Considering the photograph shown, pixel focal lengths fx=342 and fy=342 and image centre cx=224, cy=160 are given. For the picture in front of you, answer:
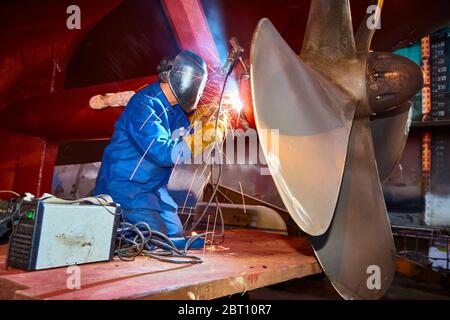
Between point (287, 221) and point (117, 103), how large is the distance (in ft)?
7.05

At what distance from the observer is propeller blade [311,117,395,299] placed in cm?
179

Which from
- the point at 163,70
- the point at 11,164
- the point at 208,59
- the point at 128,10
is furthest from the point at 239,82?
the point at 11,164

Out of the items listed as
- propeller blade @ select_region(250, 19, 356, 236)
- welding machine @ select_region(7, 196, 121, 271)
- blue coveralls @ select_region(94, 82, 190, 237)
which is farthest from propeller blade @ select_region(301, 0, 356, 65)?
welding machine @ select_region(7, 196, 121, 271)

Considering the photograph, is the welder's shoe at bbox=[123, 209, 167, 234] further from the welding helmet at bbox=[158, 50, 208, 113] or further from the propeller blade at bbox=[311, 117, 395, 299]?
the propeller blade at bbox=[311, 117, 395, 299]

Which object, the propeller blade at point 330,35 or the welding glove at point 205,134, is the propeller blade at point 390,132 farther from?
the welding glove at point 205,134

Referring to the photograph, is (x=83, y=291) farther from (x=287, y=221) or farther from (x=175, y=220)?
(x=287, y=221)

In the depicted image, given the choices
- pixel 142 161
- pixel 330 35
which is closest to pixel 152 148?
pixel 142 161

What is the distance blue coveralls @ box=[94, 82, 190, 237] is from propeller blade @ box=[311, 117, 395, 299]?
3.07ft

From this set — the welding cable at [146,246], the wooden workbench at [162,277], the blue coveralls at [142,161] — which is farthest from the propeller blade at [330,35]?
the welding cable at [146,246]

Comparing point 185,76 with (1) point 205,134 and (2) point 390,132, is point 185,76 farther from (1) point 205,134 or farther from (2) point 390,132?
(2) point 390,132

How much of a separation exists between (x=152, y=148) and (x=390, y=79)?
1341mm

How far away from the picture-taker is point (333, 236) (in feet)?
5.91

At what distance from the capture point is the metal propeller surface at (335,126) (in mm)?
1410

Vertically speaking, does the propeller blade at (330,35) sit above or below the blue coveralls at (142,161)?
above
